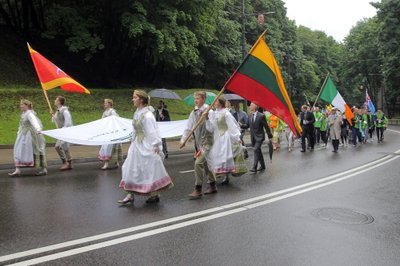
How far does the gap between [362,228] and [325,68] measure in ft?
219

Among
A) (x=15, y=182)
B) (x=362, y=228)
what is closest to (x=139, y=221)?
(x=362, y=228)

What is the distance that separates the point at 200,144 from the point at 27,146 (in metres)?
4.82

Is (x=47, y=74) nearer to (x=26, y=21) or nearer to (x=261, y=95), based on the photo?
(x=261, y=95)

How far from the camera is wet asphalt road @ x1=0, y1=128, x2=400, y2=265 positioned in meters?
4.93

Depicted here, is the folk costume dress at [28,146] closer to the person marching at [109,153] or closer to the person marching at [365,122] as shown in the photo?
the person marching at [109,153]

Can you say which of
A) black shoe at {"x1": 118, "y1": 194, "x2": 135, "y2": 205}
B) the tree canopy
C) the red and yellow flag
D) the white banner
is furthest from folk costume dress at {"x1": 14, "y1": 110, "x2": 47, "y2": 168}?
the tree canopy

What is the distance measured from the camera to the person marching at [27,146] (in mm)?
10562

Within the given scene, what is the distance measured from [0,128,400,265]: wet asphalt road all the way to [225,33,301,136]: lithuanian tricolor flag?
5.34ft

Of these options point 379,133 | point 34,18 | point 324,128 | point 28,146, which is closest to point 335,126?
point 324,128

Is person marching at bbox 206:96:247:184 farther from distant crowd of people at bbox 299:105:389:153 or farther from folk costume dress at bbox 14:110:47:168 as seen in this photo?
distant crowd of people at bbox 299:105:389:153

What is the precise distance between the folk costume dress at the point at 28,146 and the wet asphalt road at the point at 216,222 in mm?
569

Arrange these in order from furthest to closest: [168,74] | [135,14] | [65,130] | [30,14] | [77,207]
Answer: [168,74] → [30,14] → [135,14] → [65,130] → [77,207]

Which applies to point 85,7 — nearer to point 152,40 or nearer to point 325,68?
point 152,40

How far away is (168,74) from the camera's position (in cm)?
4153
